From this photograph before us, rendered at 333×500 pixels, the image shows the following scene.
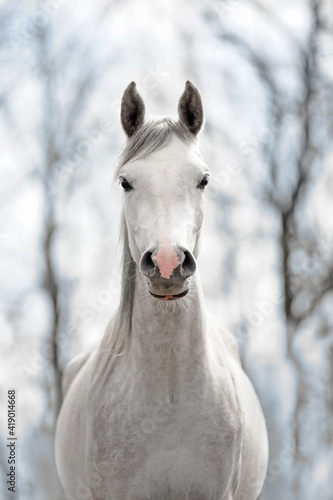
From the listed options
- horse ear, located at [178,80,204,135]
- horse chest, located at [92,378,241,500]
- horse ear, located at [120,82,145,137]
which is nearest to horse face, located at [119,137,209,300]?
horse ear, located at [178,80,204,135]

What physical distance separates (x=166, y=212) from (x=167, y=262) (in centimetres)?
32

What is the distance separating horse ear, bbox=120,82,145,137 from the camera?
10.2ft

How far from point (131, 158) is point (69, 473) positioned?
7.57ft

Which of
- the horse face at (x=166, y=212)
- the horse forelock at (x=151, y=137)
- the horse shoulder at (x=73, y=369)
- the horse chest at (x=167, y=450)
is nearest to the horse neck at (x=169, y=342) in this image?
the horse chest at (x=167, y=450)

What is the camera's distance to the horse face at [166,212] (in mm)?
2436

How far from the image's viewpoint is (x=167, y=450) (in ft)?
9.64

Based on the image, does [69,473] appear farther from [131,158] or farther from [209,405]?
[131,158]

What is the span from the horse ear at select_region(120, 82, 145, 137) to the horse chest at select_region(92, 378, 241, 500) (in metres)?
1.51

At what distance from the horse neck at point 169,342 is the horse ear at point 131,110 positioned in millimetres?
846

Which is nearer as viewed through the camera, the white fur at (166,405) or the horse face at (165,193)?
the horse face at (165,193)

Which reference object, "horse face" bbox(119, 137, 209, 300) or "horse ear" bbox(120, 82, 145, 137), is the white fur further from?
"horse ear" bbox(120, 82, 145, 137)

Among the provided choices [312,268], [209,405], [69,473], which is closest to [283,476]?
[312,268]

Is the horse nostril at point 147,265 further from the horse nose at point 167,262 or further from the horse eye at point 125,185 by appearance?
the horse eye at point 125,185

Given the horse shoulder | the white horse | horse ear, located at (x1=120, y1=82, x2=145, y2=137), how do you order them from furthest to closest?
the horse shoulder
horse ear, located at (x1=120, y1=82, x2=145, y2=137)
the white horse
